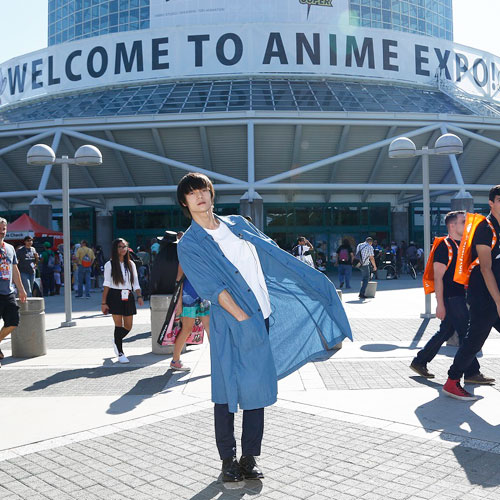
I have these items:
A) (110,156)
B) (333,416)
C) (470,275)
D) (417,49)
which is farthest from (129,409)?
(417,49)

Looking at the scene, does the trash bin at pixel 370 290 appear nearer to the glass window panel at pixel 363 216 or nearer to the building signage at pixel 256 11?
the glass window panel at pixel 363 216

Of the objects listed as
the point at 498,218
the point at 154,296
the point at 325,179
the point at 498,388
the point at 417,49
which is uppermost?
the point at 417,49

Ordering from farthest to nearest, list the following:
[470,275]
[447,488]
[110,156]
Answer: [110,156] < [470,275] < [447,488]

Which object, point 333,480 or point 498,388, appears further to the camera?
point 498,388

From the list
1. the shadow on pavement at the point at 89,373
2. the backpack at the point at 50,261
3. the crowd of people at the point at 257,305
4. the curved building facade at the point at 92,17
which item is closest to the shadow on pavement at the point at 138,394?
the shadow on pavement at the point at 89,373

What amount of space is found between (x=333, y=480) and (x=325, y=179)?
26.7 m

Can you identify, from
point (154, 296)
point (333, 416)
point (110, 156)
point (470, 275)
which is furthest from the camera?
point (110, 156)

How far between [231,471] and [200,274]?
1.25 meters

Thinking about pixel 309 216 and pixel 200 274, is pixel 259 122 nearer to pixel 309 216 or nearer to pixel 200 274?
pixel 309 216

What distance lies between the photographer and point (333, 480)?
11.1 ft

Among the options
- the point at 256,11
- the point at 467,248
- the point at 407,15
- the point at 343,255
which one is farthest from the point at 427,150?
the point at 407,15

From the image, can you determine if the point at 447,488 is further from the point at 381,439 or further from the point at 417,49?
the point at 417,49

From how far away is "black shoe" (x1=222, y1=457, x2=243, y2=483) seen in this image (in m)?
3.34

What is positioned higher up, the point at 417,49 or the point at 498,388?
the point at 417,49
